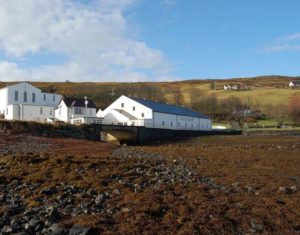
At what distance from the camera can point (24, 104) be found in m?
79.4

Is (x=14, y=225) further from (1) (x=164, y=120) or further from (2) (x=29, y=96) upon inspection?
(2) (x=29, y=96)

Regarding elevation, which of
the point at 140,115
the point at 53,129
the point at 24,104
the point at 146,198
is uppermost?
the point at 24,104

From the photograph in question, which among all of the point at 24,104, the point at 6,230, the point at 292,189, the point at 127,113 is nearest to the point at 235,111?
the point at 127,113

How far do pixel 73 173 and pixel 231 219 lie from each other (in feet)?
32.1

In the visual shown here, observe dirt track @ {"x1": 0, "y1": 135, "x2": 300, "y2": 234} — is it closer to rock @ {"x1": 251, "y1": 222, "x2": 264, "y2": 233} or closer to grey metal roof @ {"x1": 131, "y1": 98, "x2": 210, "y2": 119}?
rock @ {"x1": 251, "y1": 222, "x2": 264, "y2": 233}

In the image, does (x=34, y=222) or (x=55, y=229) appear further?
(x=34, y=222)

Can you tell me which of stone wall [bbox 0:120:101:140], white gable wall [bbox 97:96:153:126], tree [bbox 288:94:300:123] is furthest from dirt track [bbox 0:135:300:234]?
tree [bbox 288:94:300:123]

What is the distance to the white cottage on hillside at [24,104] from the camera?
78562mm

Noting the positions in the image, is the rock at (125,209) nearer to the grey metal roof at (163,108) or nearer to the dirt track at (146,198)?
the dirt track at (146,198)

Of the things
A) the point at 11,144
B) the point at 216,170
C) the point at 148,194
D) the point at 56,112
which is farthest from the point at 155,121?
the point at 148,194

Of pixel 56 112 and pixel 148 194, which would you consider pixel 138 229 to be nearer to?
pixel 148 194

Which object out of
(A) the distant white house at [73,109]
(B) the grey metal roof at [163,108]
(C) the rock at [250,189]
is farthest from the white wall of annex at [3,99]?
(C) the rock at [250,189]

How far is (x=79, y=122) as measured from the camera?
6706 centimetres

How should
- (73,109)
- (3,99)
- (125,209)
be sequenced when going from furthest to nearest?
(3,99), (73,109), (125,209)
